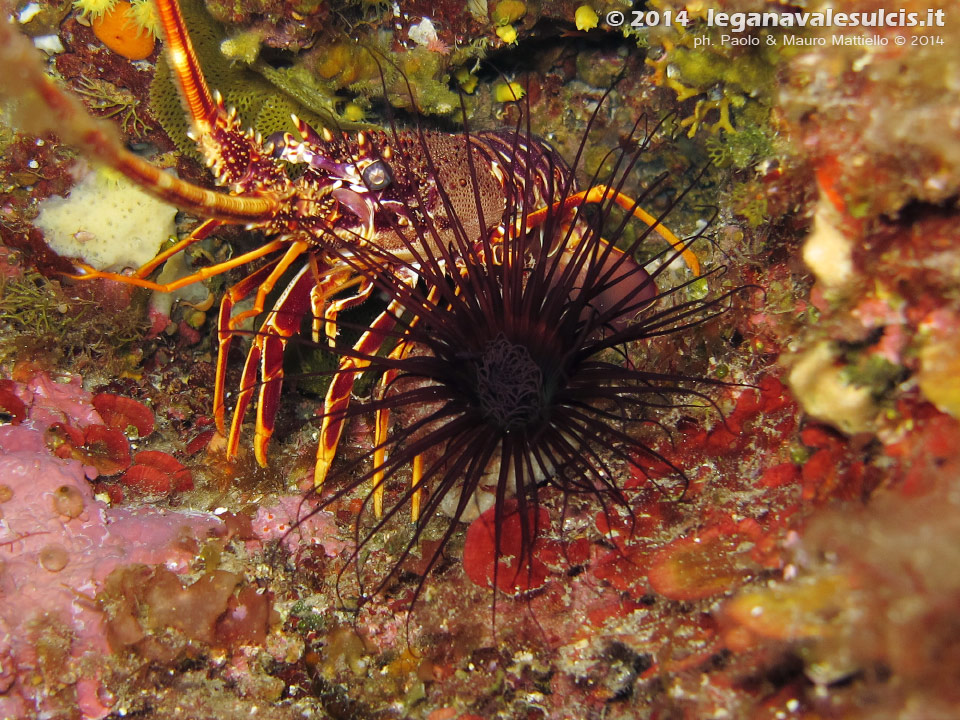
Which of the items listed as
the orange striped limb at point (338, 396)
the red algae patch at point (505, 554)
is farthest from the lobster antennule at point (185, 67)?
the red algae patch at point (505, 554)

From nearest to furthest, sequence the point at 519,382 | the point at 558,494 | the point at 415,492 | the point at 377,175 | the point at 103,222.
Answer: the point at 519,382, the point at 558,494, the point at 415,492, the point at 377,175, the point at 103,222

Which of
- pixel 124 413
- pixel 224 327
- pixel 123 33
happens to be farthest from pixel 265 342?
pixel 123 33

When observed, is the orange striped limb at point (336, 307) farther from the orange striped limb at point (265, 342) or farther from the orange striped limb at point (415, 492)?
the orange striped limb at point (415, 492)

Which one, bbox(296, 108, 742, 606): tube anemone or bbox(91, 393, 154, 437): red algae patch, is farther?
bbox(91, 393, 154, 437): red algae patch

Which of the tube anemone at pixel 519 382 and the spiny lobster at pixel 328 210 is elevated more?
the spiny lobster at pixel 328 210

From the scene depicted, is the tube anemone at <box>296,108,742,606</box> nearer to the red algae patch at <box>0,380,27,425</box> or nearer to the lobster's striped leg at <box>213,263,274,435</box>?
the lobster's striped leg at <box>213,263,274,435</box>

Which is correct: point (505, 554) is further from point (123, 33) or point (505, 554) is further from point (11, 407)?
point (123, 33)

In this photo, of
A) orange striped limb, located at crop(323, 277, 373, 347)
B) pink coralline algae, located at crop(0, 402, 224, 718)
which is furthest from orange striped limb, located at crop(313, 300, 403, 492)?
pink coralline algae, located at crop(0, 402, 224, 718)
